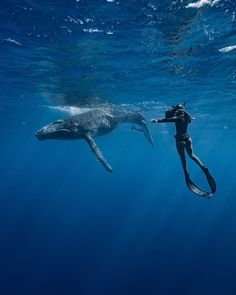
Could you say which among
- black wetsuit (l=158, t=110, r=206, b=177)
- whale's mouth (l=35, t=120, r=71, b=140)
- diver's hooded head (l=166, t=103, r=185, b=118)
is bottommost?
black wetsuit (l=158, t=110, r=206, b=177)

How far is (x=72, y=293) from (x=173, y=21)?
17.2 m

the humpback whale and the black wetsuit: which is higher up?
the humpback whale

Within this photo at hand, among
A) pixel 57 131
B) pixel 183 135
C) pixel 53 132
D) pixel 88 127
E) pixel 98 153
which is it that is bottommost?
pixel 183 135

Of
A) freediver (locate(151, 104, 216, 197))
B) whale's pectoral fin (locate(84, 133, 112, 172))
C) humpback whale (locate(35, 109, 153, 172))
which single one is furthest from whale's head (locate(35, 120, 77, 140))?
freediver (locate(151, 104, 216, 197))

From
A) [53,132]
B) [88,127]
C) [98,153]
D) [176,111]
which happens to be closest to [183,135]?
[176,111]

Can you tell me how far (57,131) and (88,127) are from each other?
1908 mm

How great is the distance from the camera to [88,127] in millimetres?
15016

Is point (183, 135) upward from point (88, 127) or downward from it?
downward

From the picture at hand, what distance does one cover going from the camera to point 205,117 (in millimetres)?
34781

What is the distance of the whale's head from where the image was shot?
13.1 m

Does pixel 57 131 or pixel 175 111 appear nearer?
pixel 175 111

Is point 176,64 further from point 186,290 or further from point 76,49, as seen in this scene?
point 186,290

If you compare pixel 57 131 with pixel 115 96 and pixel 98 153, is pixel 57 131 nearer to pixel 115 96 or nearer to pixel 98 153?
pixel 98 153

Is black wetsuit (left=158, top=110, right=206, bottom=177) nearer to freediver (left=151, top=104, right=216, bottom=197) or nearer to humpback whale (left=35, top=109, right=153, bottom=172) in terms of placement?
freediver (left=151, top=104, right=216, bottom=197)
